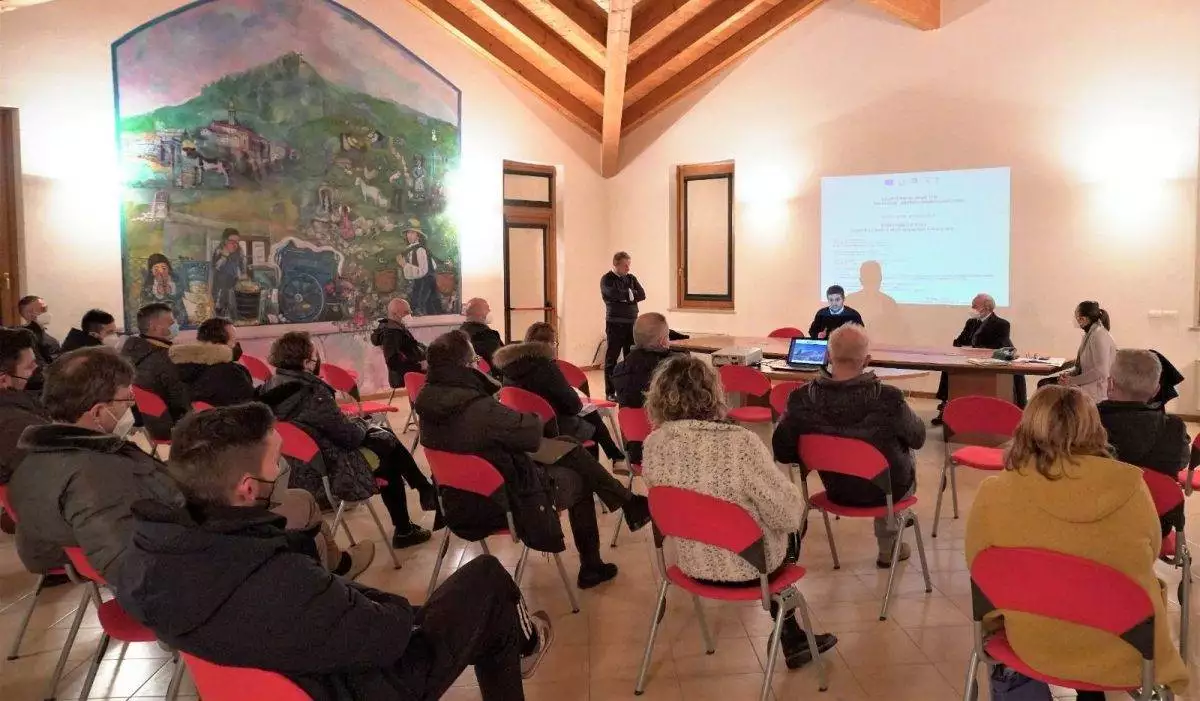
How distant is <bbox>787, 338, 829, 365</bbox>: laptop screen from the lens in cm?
686

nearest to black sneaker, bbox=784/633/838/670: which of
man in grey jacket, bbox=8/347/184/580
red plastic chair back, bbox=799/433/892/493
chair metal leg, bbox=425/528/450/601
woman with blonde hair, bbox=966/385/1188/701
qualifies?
red plastic chair back, bbox=799/433/892/493

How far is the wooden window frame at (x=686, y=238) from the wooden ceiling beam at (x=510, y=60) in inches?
52.6

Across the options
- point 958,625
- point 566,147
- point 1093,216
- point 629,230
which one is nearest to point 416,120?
point 566,147

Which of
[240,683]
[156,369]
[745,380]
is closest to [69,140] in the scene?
[156,369]

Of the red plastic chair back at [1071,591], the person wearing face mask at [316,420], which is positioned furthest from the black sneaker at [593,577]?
the red plastic chair back at [1071,591]

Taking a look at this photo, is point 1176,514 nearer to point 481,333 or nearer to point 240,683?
point 240,683

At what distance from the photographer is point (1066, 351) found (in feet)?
28.0

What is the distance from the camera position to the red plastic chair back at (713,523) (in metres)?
2.68

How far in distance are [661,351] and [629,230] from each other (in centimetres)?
648

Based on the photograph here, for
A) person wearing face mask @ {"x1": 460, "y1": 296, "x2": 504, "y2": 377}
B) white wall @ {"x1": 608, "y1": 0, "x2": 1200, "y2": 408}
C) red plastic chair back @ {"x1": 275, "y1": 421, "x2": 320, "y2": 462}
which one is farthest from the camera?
white wall @ {"x1": 608, "y1": 0, "x2": 1200, "y2": 408}

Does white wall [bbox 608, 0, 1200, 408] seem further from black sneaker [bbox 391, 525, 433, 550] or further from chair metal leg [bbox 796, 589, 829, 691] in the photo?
chair metal leg [bbox 796, 589, 829, 691]

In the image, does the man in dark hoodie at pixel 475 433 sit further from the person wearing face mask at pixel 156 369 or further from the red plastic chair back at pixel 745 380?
the red plastic chair back at pixel 745 380

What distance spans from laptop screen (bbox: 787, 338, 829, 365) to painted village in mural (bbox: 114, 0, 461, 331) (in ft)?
14.5

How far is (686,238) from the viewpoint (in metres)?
11.2
